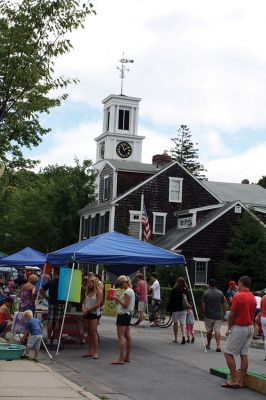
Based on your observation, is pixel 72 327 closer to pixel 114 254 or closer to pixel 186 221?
pixel 114 254

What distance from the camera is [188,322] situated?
58.5 feet

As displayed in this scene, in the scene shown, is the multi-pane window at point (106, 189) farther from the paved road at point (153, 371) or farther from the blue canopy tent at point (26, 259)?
the paved road at point (153, 371)

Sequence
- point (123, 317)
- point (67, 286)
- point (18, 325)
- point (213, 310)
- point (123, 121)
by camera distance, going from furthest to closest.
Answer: point (123, 121), point (213, 310), point (18, 325), point (67, 286), point (123, 317)

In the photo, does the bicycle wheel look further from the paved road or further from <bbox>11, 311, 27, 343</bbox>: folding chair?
<bbox>11, 311, 27, 343</bbox>: folding chair

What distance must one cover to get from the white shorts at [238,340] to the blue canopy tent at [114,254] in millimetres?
5801

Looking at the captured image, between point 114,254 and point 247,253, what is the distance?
23471 mm

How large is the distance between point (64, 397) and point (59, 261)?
875cm

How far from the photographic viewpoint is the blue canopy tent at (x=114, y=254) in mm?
15795

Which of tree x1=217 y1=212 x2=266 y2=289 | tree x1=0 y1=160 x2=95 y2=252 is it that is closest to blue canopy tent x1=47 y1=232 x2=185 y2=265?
tree x1=217 y1=212 x2=266 y2=289

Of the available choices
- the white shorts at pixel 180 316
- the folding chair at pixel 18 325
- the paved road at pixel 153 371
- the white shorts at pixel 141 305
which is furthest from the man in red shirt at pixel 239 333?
the white shorts at pixel 141 305

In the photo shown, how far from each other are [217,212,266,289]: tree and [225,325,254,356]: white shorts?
27.8 meters

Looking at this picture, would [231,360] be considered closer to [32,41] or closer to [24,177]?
[32,41]

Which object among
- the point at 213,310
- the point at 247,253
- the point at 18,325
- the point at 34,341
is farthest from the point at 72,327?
the point at 247,253

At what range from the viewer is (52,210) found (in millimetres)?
56938
